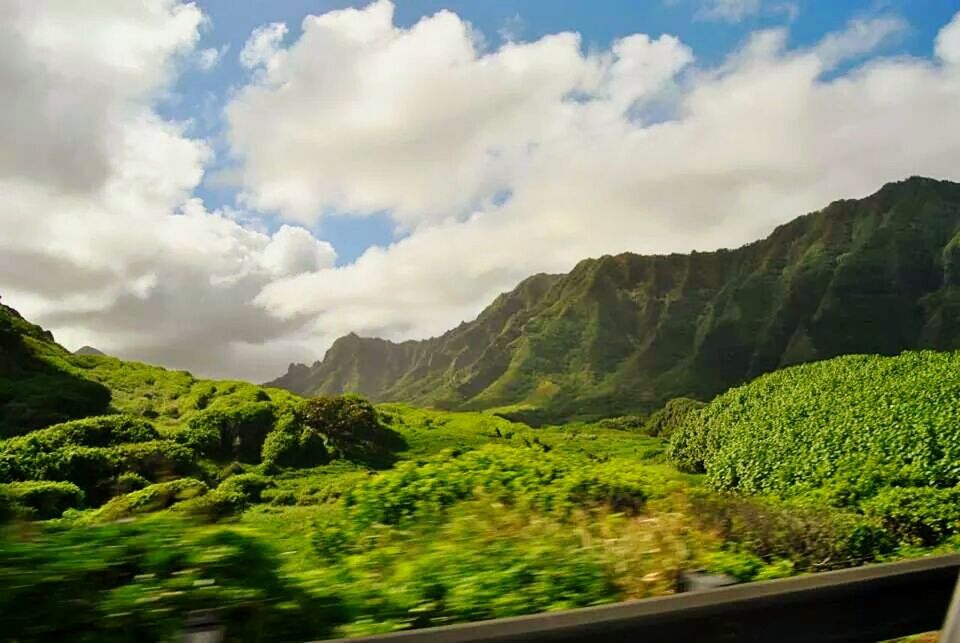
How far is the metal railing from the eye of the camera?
7.78 ft

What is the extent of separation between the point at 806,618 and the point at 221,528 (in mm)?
2485

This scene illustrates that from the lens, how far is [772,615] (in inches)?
111

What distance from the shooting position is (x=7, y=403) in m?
27.5

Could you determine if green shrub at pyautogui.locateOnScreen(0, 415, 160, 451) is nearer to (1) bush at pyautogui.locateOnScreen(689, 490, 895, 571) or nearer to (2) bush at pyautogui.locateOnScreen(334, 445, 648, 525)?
(2) bush at pyautogui.locateOnScreen(334, 445, 648, 525)

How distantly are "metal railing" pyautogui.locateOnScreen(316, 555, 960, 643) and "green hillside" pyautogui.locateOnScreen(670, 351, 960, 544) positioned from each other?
9.16 m

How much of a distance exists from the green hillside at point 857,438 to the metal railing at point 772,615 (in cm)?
916

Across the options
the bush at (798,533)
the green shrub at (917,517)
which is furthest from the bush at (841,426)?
the bush at (798,533)

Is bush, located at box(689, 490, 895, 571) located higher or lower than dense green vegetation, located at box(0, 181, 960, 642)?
lower

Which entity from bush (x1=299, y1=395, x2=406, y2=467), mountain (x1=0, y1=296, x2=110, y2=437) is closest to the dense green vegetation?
mountain (x1=0, y1=296, x2=110, y2=437)

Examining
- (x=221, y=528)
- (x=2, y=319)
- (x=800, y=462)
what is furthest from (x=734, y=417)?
(x=2, y=319)

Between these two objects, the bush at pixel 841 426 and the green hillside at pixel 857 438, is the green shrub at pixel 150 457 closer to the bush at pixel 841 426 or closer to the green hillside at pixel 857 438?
the green hillside at pixel 857 438

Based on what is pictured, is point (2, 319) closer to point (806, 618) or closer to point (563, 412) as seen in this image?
point (806, 618)

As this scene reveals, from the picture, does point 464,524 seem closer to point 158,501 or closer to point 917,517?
point 158,501

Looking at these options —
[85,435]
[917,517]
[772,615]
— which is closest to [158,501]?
[772,615]
